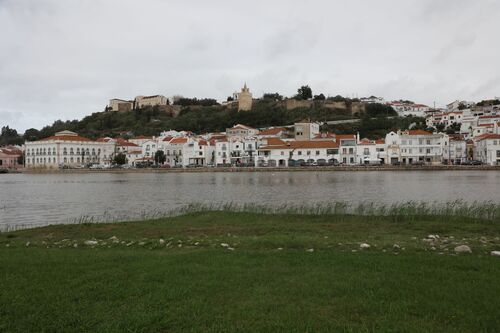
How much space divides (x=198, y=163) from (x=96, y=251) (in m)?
80.5

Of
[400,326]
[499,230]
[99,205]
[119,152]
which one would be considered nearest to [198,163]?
[119,152]

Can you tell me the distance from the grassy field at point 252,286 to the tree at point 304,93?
12652 centimetres

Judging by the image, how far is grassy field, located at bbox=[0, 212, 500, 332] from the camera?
184 inches

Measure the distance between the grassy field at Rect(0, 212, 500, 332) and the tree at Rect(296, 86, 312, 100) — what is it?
415 ft

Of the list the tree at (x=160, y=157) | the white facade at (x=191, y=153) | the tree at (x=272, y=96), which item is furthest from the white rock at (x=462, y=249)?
the tree at (x=272, y=96)

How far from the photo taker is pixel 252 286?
5.92m

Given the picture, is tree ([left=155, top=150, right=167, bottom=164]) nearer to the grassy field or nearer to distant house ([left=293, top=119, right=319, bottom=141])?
distant house ([left=293, top=119, right=319, bottom=141])

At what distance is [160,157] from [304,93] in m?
60.3

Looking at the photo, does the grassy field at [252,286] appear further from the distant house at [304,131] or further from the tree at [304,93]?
the tree at [304,93]

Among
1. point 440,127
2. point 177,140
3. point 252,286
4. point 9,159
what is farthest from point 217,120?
point 252,286

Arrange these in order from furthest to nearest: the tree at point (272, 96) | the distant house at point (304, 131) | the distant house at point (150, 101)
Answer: the distant house at point (150, 101) → the tree at point (272, 96) → the distant house at point (304, 131)

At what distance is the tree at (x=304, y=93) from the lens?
13419 cm

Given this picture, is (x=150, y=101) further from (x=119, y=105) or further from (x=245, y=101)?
(x=245, y=101)

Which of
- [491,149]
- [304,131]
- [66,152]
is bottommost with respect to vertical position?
[491,149]
